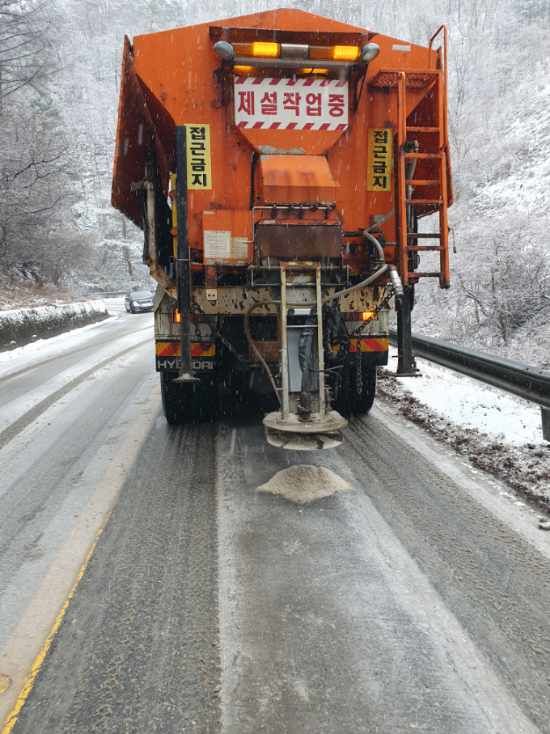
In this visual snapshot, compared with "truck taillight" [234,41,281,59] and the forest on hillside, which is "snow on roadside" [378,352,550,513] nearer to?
"truck taillight" [234,41,281,59]

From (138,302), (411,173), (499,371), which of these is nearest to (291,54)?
(411,173)

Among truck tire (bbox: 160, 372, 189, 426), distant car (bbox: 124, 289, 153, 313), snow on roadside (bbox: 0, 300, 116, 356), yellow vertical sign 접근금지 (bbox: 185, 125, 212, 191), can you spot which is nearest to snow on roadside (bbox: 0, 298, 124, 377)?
snow on roadside (bbox: 0, 300, 116, 356)

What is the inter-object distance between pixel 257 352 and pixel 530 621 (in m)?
2.73

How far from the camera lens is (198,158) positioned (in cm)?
434

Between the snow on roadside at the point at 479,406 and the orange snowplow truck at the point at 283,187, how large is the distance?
1.15 m

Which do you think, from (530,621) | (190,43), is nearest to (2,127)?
(190,43)

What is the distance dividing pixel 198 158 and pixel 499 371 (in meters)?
3.37

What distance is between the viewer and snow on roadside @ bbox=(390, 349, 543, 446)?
470cm

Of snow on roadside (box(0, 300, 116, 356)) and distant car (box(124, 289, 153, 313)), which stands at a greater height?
distant car (box(124, 289, 153, 313))

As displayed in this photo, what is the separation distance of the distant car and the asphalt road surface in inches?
855

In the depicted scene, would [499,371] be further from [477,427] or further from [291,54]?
[291,54]

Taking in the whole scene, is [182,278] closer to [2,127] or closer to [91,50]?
[2,127]

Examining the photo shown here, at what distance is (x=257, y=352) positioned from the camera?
14.4 ft

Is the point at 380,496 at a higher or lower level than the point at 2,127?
lower
